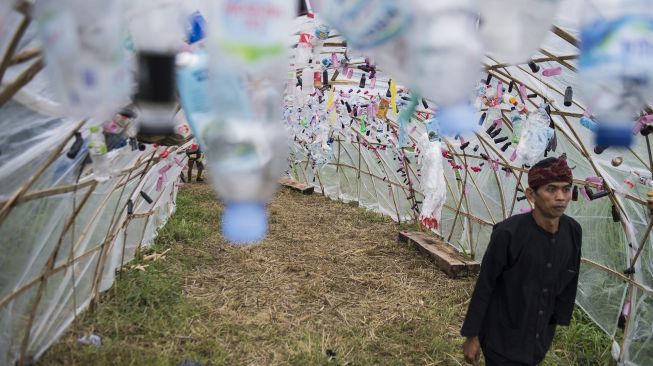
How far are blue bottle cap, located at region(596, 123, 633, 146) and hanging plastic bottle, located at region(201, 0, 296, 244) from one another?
37.0 inches

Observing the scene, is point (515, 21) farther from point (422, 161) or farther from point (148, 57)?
point (422, 161)

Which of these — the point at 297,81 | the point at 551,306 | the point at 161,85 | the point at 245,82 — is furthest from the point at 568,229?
the point at 297,81

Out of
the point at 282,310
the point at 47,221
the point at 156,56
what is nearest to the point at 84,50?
the point at 156,56

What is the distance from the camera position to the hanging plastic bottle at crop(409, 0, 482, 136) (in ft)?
3.80

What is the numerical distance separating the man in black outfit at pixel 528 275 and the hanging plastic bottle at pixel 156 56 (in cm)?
201

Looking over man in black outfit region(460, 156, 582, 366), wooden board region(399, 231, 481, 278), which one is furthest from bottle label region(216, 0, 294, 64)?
wooden board region(399, 231, 481, 278)

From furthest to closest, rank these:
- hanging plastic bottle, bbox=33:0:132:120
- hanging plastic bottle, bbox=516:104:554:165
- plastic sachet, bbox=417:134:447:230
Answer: plastic sachet, bbox=417:134:447:230 < hanging plastic bottle, bbox=516:104:554:165 < hanging plastic bottle, bbox=33:0:132:120

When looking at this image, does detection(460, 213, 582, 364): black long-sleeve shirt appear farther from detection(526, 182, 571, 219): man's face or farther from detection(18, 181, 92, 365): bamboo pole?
detection(18, 181, 92, 365): bamboo pole

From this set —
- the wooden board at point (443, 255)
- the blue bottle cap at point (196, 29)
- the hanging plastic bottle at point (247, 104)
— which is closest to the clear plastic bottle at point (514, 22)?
the hanging plastic bottle at point (247, 104)

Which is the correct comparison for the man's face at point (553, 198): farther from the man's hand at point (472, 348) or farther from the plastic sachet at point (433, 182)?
the plastic sachet at point (433, 182)

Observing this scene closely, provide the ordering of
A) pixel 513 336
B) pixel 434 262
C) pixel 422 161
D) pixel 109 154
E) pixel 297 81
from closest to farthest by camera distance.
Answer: pixel 513 336
pixel 109 154
pixel 297 81
pixel 422 161
pixel 434 262

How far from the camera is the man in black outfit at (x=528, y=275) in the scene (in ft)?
8.42

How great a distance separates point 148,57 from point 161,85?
85 mm

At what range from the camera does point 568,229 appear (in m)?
2.68
